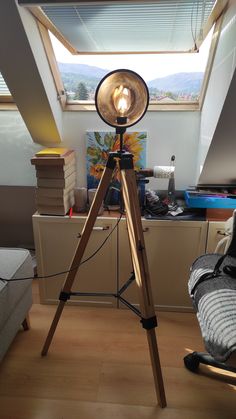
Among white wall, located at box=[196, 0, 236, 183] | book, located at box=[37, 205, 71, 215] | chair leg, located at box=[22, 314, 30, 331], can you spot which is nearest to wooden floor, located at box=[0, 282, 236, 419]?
chair leg, located at box=[22, 314, 30, 331]

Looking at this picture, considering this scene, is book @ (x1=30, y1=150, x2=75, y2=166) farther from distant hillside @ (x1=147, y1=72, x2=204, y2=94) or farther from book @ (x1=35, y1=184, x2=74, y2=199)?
distant hillside @ (x1=147, y1=72, x2=204, y2=94)

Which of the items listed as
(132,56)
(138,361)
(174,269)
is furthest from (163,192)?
(138,361)

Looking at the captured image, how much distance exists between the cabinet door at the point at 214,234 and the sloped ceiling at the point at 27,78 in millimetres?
1175

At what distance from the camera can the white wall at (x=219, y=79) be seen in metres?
1.31

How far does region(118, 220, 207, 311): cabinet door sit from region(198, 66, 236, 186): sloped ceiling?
1.15 ft

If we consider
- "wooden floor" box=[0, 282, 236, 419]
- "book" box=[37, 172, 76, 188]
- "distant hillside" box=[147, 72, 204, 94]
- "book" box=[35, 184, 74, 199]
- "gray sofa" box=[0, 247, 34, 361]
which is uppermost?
"distant hillside" box=[147, 72, 204, 94]

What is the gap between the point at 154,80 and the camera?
1865 mm

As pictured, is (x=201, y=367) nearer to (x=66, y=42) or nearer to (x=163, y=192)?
(x=163, y=192)

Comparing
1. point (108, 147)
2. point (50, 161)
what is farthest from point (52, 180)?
point (108, 147)

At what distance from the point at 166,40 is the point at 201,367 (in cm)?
174

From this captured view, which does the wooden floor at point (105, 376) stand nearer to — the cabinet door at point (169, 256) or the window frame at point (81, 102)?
the cabinet door at point (169, 256)

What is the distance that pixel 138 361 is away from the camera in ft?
5.23

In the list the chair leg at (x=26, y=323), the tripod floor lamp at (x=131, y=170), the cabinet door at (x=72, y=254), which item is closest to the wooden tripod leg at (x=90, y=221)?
the tripod floor lamp at (x=131, y=170)

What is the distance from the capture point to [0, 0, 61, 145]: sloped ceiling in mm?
1334
